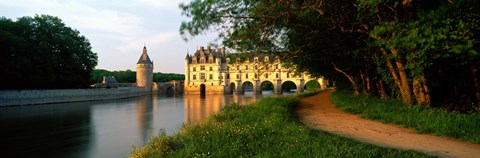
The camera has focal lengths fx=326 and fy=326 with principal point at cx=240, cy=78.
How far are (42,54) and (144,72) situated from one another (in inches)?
1402

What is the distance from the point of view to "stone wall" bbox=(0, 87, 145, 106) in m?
28.5

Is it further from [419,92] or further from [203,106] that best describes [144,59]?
[419,92]

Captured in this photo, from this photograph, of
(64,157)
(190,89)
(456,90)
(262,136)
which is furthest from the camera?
(190,89)

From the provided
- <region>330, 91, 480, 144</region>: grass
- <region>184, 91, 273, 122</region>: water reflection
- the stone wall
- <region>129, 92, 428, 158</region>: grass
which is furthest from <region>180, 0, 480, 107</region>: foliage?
the stone wall

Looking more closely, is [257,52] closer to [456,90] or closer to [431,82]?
[431,82]

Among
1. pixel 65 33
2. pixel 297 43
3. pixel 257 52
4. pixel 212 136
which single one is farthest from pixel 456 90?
pixel 65 33

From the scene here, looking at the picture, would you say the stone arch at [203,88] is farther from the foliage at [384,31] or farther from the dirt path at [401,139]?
the dirt path at [401,139]

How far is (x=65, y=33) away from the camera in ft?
129

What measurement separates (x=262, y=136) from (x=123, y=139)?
7559mm

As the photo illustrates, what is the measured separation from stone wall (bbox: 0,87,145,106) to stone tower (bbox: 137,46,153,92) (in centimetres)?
2004

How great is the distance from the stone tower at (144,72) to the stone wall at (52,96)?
65.8ft

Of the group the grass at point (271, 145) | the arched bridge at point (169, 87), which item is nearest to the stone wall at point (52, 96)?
the arched bridge at point (169, 87)

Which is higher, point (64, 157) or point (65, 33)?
point (65, 33)

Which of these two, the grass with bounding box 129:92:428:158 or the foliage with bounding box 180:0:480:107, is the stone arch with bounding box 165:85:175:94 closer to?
the foliage with bounding box 180:0:480:107
